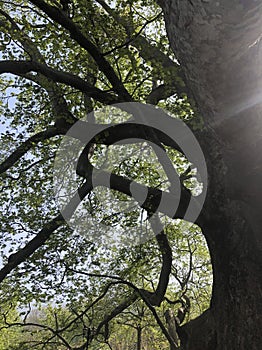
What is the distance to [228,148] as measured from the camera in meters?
3.48

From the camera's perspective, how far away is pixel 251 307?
3.75 metres

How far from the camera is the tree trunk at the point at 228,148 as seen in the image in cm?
269

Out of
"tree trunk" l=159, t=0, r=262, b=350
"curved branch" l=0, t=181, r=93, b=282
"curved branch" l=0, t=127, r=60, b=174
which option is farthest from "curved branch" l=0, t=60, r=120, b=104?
"tree trunk" l=159, t=0, r=262, b=350

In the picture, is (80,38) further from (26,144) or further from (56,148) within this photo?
(56,148)

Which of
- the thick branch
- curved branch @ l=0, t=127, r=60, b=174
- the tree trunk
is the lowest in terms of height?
the tree trunk

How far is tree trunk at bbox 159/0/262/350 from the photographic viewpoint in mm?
2691

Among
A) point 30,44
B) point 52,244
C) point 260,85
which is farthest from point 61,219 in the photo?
point 260,85

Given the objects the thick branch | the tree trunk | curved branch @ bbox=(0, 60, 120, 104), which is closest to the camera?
the tree trunk

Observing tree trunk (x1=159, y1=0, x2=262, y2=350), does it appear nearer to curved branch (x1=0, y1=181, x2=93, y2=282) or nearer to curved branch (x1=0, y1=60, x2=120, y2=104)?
curved branch (x1=0, y1=60, x2=120, y2=104)

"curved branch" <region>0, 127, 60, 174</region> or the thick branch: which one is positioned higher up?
"curved branch" <region>0, 127, 60, 174</region>

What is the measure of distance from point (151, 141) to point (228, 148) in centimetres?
231

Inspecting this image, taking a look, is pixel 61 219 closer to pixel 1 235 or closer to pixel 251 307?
pixel 1 235

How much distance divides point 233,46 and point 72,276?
6468mm

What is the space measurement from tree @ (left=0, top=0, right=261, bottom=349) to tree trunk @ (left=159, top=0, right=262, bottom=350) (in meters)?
0.01
